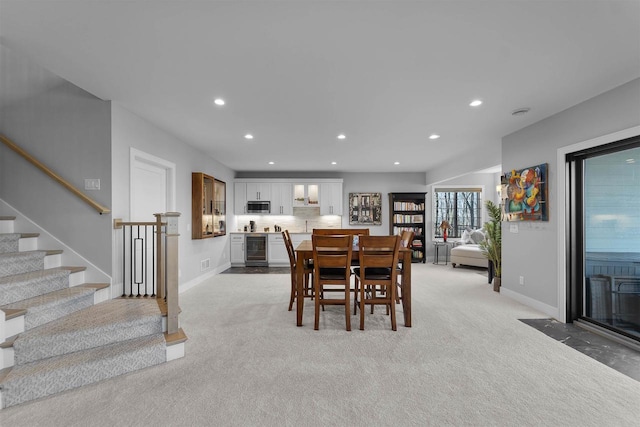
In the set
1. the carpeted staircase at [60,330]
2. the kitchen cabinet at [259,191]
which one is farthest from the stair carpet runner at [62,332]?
the kitchen cabinet at [259,191]

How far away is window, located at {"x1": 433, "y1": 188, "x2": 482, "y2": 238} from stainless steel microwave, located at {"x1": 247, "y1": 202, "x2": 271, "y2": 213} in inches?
194

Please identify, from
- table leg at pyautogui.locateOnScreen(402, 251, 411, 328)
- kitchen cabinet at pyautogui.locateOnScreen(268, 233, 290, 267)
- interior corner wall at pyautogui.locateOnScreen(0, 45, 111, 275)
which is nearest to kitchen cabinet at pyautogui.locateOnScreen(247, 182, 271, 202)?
kitchen cabinet at pyautogui.locateOnScreen(268, 233, 290, 267)

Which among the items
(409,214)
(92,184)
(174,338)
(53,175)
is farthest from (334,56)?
(409,214)

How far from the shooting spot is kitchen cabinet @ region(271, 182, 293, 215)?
8117 millimetres

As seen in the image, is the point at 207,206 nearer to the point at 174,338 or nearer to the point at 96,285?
the point at 96,285

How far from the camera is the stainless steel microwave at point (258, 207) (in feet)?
26.4

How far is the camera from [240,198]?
26.5 feet

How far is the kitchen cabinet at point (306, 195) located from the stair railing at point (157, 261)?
4465 millimetres

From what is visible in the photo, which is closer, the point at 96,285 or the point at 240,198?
the point at 96,285

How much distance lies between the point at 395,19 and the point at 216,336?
325cm

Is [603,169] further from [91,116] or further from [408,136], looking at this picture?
[91,116]

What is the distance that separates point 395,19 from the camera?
1927 mm

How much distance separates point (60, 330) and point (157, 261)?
3.03 feet

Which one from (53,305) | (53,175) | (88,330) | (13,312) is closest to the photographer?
(13,312)
